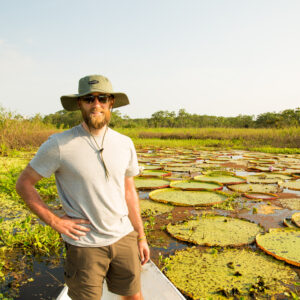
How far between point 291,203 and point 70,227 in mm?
3488

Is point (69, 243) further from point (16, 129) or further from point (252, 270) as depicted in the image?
point (16, 129)

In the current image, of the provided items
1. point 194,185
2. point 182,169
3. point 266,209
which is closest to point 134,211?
point 266,209

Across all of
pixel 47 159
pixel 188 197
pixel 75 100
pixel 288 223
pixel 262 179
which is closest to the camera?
pixel 47 159

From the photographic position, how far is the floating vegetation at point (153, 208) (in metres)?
3.30

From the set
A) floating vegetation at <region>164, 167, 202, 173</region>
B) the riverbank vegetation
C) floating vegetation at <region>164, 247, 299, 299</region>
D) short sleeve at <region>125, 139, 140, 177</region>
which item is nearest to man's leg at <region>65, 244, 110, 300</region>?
short sleeve at <region>125, 139, 140, 177</region>

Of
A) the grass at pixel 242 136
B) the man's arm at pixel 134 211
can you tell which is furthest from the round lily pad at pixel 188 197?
the grass at pixel 242 136

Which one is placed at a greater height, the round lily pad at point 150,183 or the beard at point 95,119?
the beard at point 95,119

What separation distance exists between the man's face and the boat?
1.01m

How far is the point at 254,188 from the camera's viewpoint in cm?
461

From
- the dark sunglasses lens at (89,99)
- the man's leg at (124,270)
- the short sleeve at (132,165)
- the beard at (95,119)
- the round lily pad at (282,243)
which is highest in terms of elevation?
the dark sunglasses lens at (89,99)

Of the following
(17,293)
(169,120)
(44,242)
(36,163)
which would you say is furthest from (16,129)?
(169,120)

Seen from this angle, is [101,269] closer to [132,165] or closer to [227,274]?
[132,165]

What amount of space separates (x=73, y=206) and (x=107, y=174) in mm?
199

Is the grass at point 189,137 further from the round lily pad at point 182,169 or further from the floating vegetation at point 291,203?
the floating vegetation at point 291,203
